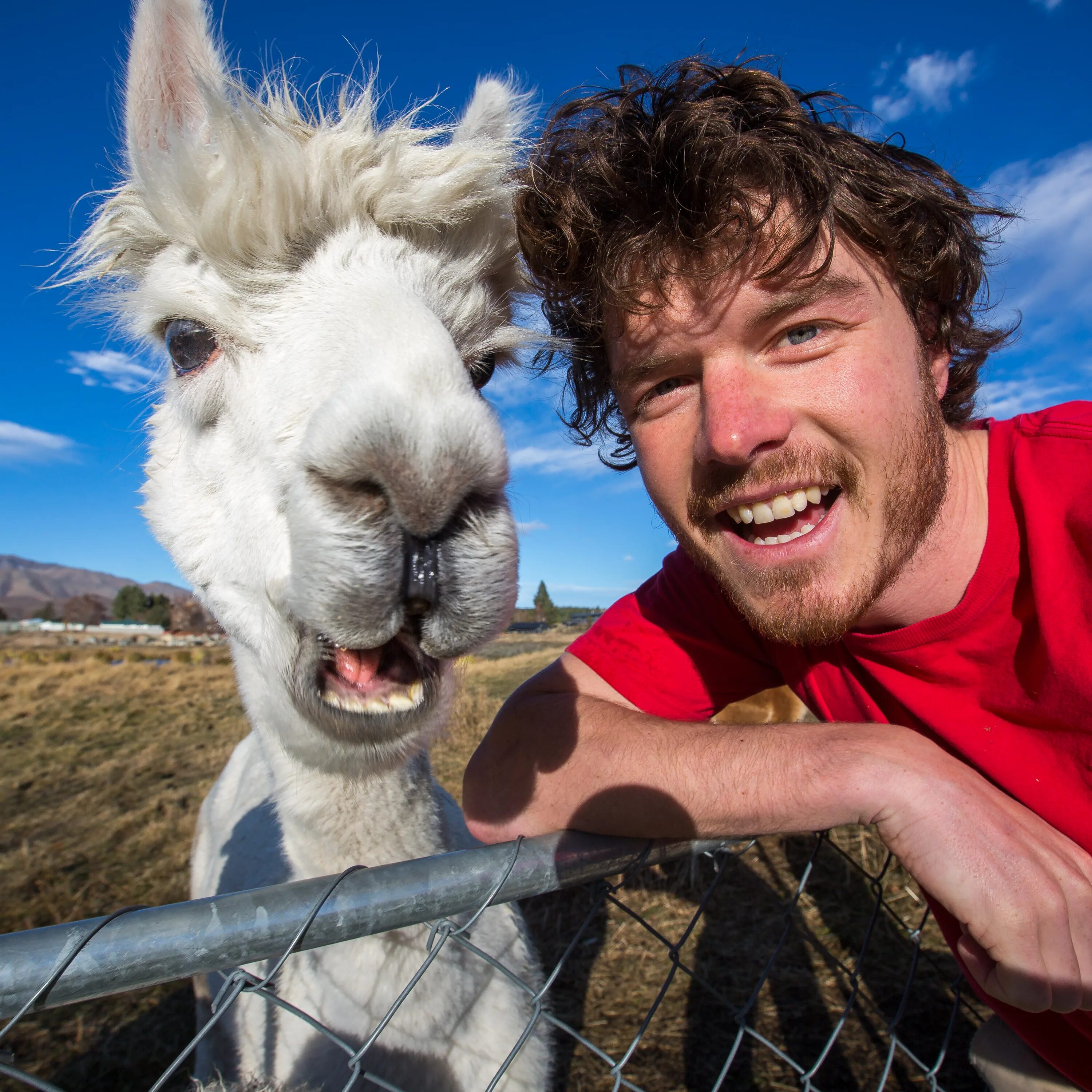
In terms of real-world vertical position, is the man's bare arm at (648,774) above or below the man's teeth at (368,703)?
below

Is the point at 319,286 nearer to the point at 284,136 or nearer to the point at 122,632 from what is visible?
the point at 284,136

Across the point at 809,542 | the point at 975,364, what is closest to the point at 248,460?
the point at 809,542

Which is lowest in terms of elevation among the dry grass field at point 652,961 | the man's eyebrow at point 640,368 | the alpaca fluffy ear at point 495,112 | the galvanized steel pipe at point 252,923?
the dry grass field at point 652,961

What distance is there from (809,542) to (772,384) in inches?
15.3

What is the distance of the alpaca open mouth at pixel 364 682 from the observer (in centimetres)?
123

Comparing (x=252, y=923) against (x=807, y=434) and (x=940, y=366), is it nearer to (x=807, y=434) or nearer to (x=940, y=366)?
(x=807, y=434)

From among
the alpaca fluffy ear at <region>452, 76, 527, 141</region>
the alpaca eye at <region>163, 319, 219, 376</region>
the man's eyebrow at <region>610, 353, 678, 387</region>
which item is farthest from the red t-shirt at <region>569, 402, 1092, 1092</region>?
Answer: the alpaca fluffy ear at <region>452, 76, 527, 141</region>

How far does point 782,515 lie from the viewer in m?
1.62

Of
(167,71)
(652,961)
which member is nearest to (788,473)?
(167,71)

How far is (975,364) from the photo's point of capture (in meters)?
2.27

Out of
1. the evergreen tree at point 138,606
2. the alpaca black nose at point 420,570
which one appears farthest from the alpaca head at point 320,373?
the evergreen tree at point 138,606

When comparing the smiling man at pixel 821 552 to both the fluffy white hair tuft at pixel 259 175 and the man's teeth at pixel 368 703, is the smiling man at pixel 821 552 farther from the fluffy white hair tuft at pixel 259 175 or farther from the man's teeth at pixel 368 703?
the man's teeth at pixel 368 703

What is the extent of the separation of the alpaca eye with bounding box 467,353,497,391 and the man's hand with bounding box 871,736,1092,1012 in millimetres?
1302

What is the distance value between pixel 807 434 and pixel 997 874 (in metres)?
0.93
